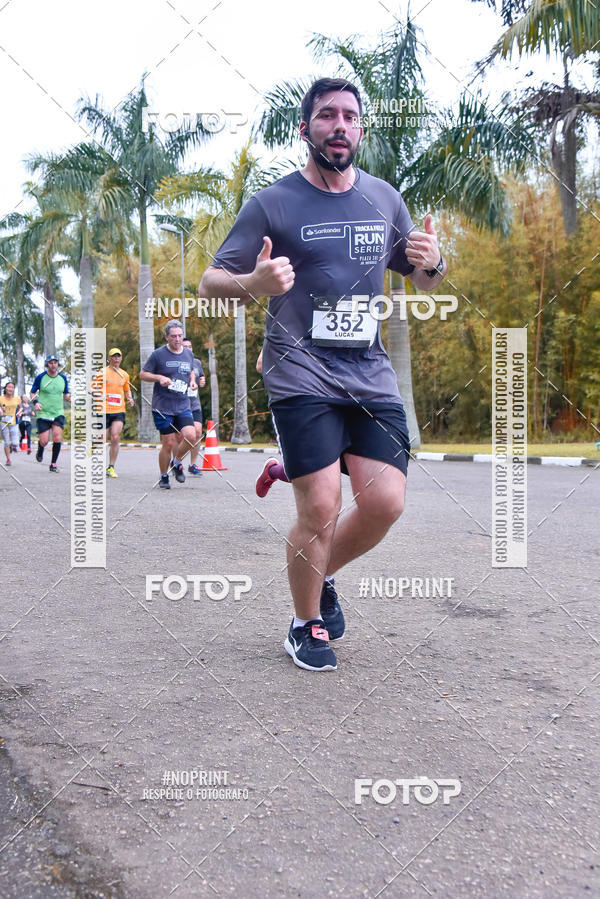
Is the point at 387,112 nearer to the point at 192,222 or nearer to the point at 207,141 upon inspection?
the point at 207,141

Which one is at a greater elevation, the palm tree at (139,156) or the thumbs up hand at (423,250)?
the palm tree at (139,156)

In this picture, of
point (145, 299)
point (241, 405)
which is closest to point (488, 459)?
point (241, 405)

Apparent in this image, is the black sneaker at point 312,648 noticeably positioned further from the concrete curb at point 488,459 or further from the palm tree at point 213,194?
the concrete curb at point 488,459

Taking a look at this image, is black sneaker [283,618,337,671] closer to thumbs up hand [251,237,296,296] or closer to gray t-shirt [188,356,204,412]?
thumbs up hand [251,237,296,296]

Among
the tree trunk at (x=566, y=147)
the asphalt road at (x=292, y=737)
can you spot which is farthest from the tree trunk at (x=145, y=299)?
the tree trunk at (x=566, y=147)

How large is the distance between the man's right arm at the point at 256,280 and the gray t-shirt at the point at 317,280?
0.10 ft

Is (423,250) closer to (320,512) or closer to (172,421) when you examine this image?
(320,512)

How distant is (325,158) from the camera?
8.83 ft

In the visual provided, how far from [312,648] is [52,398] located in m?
9.36

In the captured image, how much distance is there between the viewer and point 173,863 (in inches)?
59.7

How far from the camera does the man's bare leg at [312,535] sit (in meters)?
2.62

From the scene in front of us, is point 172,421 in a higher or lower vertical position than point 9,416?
lower

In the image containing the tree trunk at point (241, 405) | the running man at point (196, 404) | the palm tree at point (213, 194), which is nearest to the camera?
the palm tree at point (213, 194)

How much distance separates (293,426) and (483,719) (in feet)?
3.41
